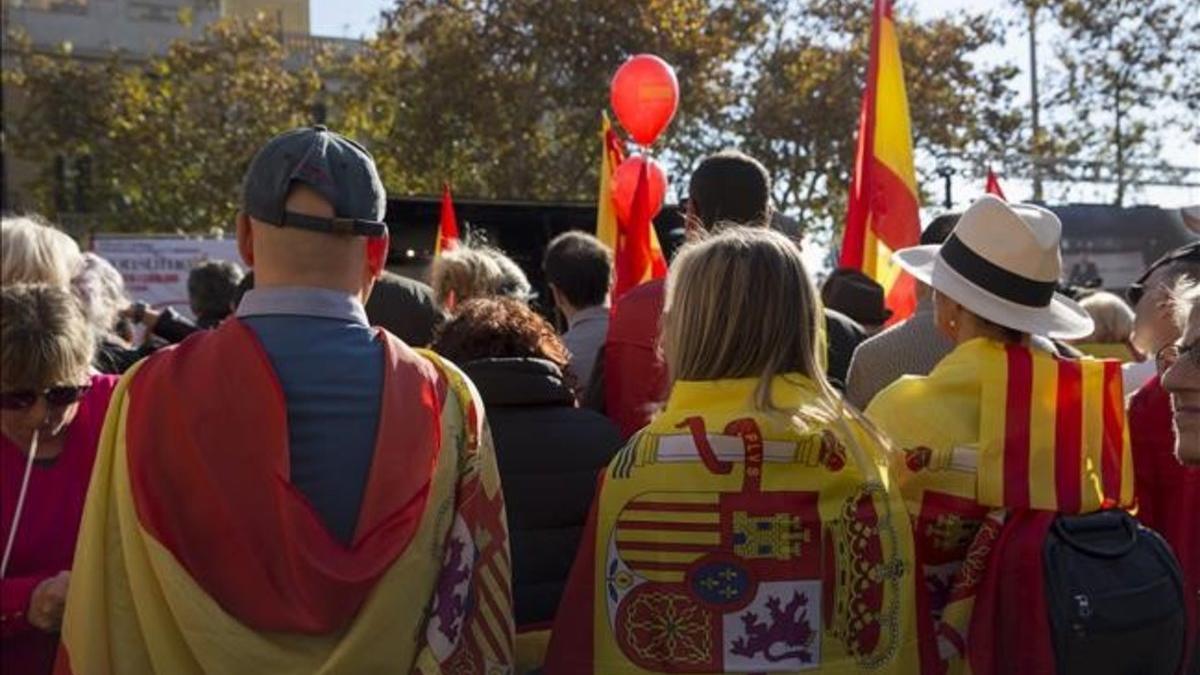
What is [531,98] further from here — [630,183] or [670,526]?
[670,526]

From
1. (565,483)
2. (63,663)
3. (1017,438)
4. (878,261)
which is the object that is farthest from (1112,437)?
(878,261)

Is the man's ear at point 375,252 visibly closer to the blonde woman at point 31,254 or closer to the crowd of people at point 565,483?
the crowd of people at point 565,483

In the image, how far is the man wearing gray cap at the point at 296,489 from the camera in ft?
6.62

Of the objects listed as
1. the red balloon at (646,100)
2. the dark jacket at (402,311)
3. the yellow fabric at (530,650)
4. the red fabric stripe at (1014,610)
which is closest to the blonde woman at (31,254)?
the yellow fabric at (530,650)

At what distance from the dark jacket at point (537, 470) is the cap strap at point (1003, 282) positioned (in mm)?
867

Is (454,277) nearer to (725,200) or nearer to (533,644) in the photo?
(725,200)

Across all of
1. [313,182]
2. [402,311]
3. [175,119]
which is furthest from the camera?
[175,119]

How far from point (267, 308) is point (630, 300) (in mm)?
1737

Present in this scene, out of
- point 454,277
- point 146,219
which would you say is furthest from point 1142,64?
point 454,277

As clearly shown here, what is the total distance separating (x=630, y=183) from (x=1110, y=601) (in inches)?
168

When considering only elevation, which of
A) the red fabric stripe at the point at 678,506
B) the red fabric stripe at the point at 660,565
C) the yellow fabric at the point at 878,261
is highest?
the yellow fabric at the point at 878,261

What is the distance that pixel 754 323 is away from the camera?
2.42 meters

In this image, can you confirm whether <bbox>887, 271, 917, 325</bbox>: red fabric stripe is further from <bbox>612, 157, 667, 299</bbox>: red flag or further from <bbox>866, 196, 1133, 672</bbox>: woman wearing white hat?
<bbox>866, 196, 1133, 672</bbox>: woman wearing white hat

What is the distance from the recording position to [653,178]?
7.06 metres
